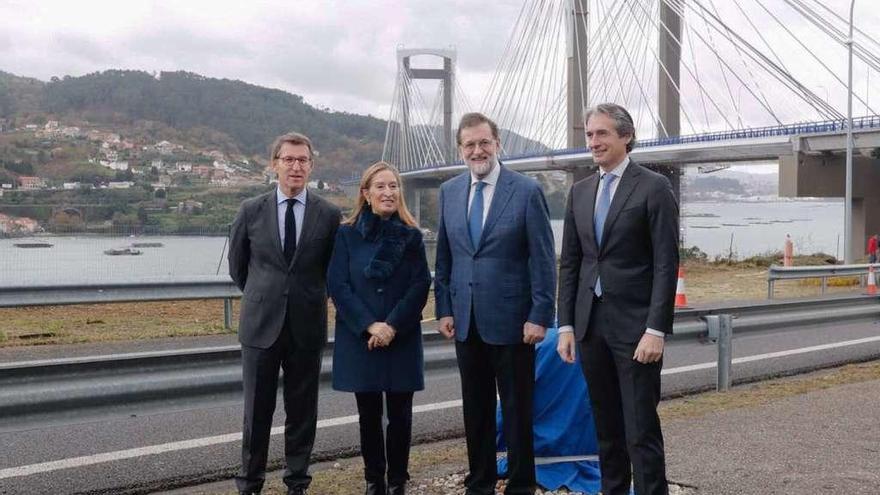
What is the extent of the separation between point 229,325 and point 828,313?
5654 millimetres

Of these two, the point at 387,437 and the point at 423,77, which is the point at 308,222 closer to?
the point at 387,437

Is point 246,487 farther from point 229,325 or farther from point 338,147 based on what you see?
point 338,147

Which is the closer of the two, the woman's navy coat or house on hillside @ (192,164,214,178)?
the woman's navy coat

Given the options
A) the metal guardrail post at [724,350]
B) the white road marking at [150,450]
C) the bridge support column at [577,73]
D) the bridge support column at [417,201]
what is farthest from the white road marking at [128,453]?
the bridge support column at [417,201]

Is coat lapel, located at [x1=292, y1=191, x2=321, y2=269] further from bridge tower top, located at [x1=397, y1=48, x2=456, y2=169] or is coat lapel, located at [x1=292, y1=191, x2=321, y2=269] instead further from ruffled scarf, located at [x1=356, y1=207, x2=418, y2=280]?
bridge tower top, located at [x1=397, y1=48, x2=456, y2=169]

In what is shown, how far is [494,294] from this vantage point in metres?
4.04

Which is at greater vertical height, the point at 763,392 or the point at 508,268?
the point at 508,268

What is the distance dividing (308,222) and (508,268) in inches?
35.8

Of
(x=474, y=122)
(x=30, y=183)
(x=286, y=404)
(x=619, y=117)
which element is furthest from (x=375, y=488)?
(x=30, y=183)

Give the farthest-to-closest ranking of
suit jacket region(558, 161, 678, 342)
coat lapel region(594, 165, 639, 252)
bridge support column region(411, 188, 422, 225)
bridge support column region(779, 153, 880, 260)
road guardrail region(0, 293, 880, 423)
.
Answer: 1. bridge support column region(411, 188, 422, 225)
2. bridge support column region(779, 153, 880, 260)
3. road guardrail region(0, 293, 880, 423)
4. coat lapel region(594, 165, 639, 252)
5. suit jacket region(558, 161, 678, 342)

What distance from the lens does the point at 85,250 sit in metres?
14.6

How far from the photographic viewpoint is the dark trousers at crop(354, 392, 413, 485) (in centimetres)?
418

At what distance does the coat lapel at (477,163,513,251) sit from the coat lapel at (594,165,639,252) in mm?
513

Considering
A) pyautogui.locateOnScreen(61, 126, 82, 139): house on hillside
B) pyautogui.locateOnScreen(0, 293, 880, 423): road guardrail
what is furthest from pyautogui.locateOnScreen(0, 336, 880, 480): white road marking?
pyautogui.locateOnScreen(61, 126, 82, 139): house on hillside
